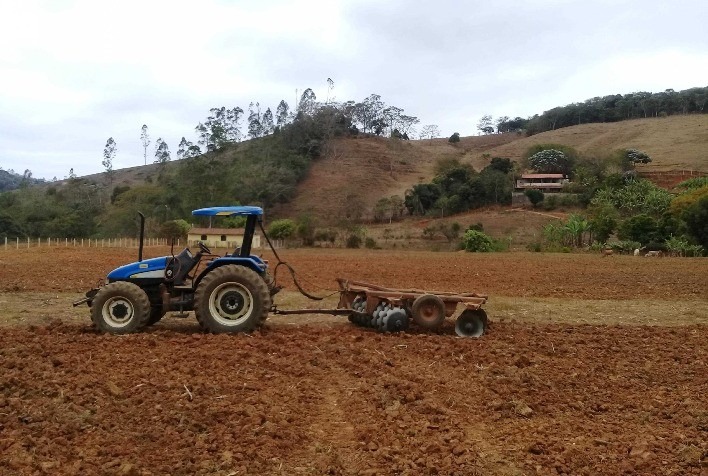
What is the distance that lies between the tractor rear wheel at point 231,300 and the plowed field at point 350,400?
1.20 feet

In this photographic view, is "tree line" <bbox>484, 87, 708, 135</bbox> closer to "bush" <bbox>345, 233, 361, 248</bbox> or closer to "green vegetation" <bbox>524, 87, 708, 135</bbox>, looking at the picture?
"green vegetation" <bbox>524, 87, 708, 135</bbox>

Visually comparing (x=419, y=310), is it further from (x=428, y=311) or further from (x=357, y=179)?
(x=357, y=179)

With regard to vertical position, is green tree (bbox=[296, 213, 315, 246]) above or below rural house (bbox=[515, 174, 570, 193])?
below

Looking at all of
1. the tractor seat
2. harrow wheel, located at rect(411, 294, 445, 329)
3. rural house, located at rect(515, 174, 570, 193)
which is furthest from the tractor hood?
rural house, located at rect(515, 174, 570, 193)

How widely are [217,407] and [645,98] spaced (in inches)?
5336

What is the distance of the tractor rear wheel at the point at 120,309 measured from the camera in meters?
9.11

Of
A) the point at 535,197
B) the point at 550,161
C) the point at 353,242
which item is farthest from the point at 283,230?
the point at 550,161

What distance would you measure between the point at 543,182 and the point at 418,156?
4091cm

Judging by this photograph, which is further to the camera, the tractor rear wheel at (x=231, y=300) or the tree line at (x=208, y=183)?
the tree line at (x=208, y=183)

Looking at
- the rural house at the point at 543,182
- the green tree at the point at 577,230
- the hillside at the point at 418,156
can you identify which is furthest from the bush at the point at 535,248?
the hillside at the point at 418,156

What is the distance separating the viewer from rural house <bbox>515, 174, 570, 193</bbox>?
7262 cm

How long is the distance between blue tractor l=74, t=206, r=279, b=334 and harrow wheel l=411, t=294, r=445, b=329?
218 cm

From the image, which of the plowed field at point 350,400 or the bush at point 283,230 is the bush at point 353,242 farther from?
the plowed field at point 350,400

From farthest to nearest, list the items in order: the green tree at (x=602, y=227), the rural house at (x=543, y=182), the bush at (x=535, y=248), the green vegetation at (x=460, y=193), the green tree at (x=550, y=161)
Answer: the green tree at (x=550, y=161)
the rural house at (x=543, y=182)
the green vegetation at (x=460, y=193)
the green tree at (x=602, y=227)
the bush at (x=535, y=248)
